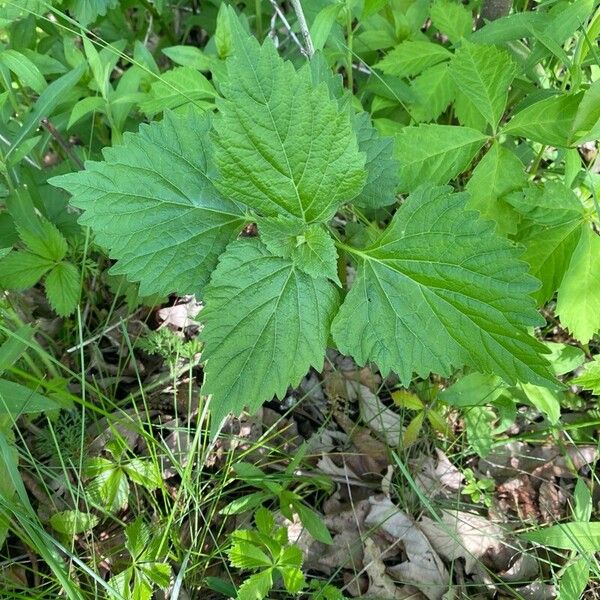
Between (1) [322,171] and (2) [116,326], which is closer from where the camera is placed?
(1) [322,171]

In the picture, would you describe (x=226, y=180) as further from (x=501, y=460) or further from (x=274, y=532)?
(x=501, y=460)

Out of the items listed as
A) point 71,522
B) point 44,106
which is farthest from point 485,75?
point 71,522

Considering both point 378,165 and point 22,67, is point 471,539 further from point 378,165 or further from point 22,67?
point 22,67

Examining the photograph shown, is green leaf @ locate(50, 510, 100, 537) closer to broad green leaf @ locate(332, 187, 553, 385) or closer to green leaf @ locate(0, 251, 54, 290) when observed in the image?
green leaf @ locate(0, 251, 54, 290)

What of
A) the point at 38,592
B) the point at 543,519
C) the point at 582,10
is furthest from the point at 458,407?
the point at 38,592

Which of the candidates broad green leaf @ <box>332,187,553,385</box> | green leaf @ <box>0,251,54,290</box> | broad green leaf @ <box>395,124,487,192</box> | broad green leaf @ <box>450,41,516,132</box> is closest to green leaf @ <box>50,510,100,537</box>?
green leaf @ <box>0,251,54,290</box>

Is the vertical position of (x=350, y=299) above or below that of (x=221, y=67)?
below

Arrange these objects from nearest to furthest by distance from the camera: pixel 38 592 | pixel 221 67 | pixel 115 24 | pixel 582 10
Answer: pixel 582 10, pixel 38 592, pixel 221 67, pixel 115 24
